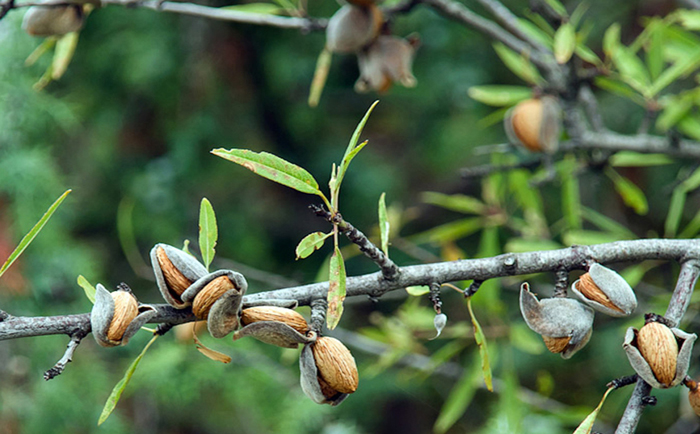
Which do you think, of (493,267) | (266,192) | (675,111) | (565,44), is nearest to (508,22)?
(565,44)

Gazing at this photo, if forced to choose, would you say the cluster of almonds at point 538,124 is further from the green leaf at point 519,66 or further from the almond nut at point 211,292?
the almond nut at point 211,292

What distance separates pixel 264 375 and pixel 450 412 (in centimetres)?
36

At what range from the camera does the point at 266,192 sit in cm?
145

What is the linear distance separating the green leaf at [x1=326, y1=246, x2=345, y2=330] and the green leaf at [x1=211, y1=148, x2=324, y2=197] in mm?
40

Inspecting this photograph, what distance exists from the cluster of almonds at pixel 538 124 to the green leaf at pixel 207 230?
15.5 inches

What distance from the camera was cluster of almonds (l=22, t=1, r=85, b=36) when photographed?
55 centimetres

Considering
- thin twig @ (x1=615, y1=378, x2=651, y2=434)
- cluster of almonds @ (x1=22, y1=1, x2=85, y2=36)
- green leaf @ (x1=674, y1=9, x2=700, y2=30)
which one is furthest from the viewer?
green leaf @ (x1=674, y1=9, x2=700, y2=30)

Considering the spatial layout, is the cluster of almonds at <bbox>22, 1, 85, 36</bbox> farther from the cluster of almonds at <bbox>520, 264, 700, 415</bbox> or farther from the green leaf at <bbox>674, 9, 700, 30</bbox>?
the green leaf at <bbox>674, 9, 700, 30</bbox>

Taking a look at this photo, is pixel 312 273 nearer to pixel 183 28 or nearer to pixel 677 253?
pixel 183 28

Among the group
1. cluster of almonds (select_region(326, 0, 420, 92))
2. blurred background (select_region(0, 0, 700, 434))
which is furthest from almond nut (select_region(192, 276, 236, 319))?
blurred background (select_region(0, 0, 700, 434))

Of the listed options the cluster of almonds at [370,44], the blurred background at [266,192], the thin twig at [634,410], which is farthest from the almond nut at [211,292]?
the blurred background at [266,192]

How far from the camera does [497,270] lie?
37cm

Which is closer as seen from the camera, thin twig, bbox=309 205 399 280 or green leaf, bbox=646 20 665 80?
thin twig, bbox=309 205 399 280

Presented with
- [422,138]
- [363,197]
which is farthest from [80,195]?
[422,138]
